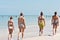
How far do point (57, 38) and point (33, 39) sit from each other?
1494mm

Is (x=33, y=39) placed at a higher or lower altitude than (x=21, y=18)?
lower

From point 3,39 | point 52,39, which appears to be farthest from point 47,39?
point 3,39

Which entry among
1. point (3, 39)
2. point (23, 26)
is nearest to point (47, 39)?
point (23, 26)

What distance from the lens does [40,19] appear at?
18078 mm

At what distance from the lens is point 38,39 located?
636 inches

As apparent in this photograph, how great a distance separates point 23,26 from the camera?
1608 centimetres

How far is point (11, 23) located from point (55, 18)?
3.42 m

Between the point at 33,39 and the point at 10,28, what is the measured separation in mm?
1605

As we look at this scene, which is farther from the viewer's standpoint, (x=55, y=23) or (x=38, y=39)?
(x=55, y=23)

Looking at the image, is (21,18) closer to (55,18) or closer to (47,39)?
(47,39)

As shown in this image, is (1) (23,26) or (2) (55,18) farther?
(2) (55,18)

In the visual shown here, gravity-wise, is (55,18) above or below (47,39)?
above

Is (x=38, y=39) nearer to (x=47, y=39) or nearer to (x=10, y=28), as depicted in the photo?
(x=47, y=39)

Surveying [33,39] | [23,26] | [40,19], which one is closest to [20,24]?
[23,26]
